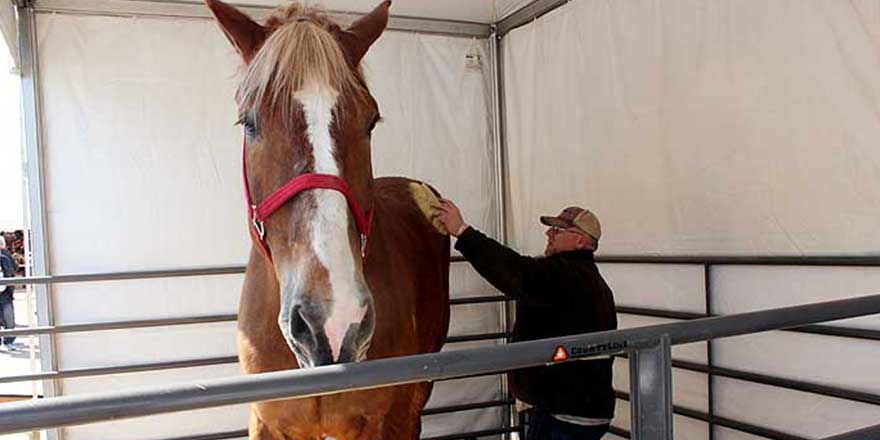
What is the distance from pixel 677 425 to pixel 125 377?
237 cm

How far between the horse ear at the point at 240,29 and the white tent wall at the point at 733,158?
1554 mm

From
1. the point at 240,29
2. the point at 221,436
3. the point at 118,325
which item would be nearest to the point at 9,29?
the point at 118,325

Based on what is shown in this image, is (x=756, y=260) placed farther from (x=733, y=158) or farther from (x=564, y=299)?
(x=564, y=299)

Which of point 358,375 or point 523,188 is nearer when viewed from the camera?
point 358,375

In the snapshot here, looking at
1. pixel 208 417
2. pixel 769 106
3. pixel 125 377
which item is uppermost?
pixel 769 106

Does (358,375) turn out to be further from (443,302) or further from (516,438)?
(516,438)

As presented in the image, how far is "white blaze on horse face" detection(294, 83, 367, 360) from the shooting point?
1.05 m

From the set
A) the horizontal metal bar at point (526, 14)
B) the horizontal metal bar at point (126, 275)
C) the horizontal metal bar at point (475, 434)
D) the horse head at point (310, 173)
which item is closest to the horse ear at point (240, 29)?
the horse head at point (310, 173)

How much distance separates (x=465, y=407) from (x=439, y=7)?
2043 millimetres

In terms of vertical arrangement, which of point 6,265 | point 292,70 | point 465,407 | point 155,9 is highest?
point 155,9

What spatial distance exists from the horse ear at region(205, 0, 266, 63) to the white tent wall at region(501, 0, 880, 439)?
1.55 metres

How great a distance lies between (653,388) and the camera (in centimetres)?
97

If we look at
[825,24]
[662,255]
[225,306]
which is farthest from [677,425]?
[225,306]

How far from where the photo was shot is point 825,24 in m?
1.85
